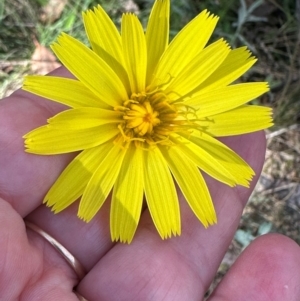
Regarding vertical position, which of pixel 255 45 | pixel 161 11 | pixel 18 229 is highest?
pixel 161 11

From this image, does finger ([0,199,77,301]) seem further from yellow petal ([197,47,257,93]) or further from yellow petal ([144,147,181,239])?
yellow petal ([197,47,257,93])

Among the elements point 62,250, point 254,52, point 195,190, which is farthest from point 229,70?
point 254,52

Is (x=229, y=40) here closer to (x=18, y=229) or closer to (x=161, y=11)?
(x=161, y=11)

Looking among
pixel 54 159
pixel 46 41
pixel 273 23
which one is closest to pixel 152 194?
pixel 54 159

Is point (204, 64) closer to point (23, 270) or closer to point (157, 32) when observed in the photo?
point (157, 32)

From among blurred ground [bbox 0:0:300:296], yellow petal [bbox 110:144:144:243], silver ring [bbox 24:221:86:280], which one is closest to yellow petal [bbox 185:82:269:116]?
yellow petal [bbox 110:144:144:243]

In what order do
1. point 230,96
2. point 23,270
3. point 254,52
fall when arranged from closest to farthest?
point 23,270
point 230,96
point 254,52
